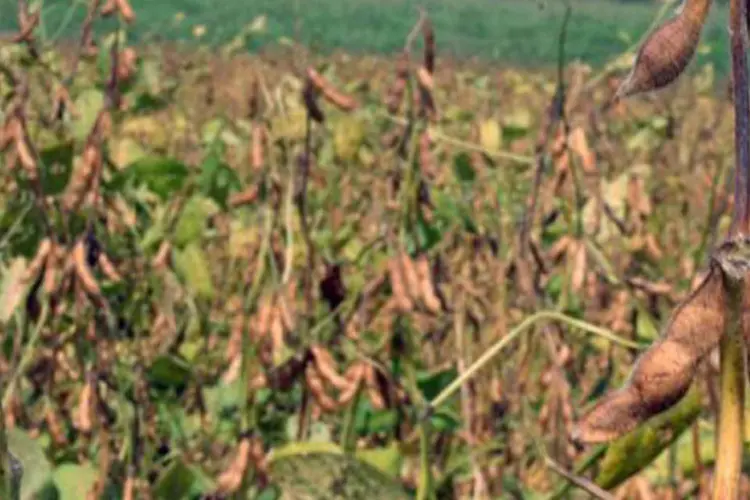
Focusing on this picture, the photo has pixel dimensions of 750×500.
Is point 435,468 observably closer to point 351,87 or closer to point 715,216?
point 715,216

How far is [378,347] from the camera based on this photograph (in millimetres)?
1352

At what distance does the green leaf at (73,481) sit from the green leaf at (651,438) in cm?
44

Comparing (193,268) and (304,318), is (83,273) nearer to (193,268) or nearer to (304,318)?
(304,318)

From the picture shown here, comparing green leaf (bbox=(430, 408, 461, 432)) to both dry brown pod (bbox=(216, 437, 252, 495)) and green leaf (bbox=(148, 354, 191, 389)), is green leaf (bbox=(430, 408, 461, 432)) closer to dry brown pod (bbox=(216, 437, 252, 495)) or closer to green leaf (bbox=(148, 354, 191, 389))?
green leaf (bbox=(148, 354, 191, 389))

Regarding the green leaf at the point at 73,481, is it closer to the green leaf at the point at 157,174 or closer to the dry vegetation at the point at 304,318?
the dry vegetation at the point at 304,318

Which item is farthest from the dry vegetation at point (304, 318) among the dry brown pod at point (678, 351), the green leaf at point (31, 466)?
the dry brown pod at point (678, 351)

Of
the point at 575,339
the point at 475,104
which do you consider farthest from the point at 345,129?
the point at 475,104

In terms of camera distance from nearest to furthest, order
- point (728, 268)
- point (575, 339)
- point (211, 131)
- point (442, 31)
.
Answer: point (728, 268) → point (575, 339) → point (211, 131) → point (442, 31)

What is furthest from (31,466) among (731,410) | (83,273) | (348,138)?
(348,138)

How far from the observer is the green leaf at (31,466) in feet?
2.50

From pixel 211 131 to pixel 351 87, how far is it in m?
0.93

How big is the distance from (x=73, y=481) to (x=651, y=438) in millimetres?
478

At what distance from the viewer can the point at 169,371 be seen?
140 centimetres

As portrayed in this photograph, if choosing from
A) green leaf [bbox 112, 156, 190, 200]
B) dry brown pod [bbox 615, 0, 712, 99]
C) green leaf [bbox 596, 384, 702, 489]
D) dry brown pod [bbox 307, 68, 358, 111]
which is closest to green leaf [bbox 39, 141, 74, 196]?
green leaf [bbox 112, 156, 190, 200]
